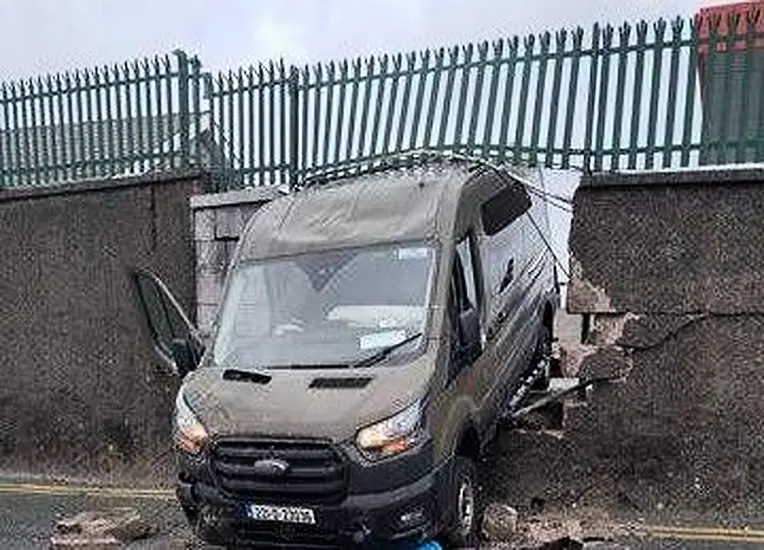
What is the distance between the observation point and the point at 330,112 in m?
10.7

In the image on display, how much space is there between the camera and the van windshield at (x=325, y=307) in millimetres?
7000

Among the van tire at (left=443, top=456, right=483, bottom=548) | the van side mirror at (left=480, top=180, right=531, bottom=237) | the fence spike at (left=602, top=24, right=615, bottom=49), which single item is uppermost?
the fence spike at (left=602, top=24, right=615, bottom=49)

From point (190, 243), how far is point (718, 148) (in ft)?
18.0

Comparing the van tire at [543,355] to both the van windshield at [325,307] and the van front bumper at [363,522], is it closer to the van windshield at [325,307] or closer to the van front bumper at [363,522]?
the van windshield at [325,307]

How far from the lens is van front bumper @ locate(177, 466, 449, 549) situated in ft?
20.4

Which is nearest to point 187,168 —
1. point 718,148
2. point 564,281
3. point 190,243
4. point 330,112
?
point 190,243

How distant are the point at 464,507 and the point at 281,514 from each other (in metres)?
1.30

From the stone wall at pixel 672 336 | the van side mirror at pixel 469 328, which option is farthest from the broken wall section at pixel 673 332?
the van side mirror at pixel 469 328

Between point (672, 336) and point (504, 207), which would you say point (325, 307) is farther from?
point (672, 336)

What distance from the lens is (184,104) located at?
11.3 meters

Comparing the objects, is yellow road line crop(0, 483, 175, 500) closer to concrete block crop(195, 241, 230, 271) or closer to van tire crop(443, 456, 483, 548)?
concrete block crop(195, 241, 230, 271)

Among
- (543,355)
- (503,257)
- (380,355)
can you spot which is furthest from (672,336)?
(380,355)

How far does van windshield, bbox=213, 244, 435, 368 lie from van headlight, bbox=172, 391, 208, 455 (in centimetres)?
47

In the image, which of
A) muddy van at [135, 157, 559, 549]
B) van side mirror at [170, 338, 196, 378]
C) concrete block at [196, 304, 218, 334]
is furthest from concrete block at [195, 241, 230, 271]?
van side mirror at [170, 338, 196, 378]
